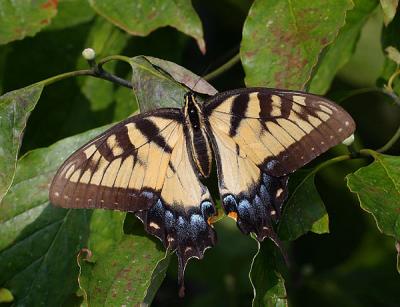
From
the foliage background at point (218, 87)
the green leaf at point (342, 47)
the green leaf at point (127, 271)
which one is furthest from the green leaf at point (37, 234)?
the green leaf at point (342, 47)

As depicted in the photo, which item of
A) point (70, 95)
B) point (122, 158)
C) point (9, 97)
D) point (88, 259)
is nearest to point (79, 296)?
point (88, 259)

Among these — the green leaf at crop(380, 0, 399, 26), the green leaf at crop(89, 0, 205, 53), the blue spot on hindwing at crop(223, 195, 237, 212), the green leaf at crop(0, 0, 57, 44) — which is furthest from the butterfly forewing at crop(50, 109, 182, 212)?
the green leaf at crop(380, 0, 399, 26)

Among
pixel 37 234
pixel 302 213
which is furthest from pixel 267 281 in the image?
pixel 37 234

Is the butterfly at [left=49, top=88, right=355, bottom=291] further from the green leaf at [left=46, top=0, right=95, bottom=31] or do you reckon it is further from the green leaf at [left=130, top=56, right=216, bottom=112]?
the green leaf at [left=46, top=0, right=95, bottom=31]

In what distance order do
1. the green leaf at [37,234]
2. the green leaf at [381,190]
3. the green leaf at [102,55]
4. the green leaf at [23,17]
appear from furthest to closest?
1. the green leaf at [102,55]
2. the green leaf at [23,17]
3. the green leaf at [37,234]
4. the green leaf at [381,190]

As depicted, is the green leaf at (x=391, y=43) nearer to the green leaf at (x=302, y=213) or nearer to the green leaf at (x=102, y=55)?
the green leaf at (x=302, y=213)

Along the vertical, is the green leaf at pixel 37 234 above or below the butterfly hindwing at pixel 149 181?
below
